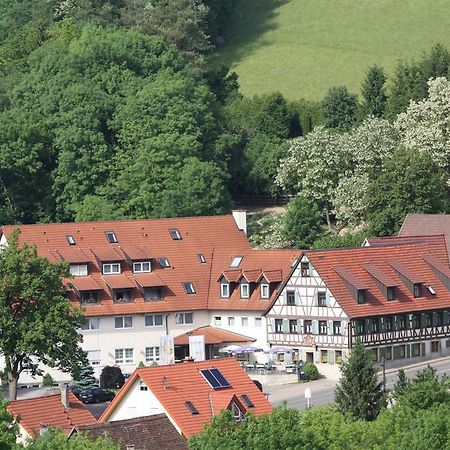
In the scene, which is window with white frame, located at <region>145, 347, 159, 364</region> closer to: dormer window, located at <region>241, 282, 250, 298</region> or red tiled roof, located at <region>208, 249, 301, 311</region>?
red tiled roof, located at <region>208, 249, 301, 311</region>

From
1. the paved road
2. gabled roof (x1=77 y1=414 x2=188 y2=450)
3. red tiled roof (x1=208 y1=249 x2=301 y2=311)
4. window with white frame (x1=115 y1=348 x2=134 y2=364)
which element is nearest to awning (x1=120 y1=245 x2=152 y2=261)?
red tiled roof (x1=208 y1=249 x2=301 y2=311)

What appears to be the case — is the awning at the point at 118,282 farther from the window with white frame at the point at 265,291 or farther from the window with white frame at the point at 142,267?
the window with white frame at the point at 265,291

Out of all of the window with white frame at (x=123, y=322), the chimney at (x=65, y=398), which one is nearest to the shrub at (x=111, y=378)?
the window with white frame at (x=123, y=322)

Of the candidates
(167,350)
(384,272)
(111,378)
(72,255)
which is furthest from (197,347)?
(384,272)

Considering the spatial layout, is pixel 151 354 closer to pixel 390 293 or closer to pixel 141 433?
pixel 390 293

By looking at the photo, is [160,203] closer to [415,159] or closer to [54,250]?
[415,159]

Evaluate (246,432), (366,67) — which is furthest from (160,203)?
(246,432)
